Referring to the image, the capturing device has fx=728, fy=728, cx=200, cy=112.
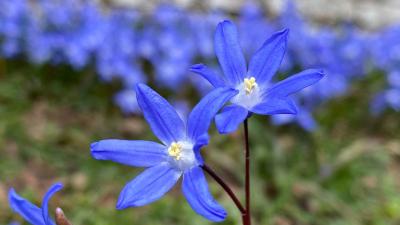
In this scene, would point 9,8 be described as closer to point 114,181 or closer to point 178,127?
point 114,181

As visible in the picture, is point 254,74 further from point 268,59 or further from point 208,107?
point 208,107

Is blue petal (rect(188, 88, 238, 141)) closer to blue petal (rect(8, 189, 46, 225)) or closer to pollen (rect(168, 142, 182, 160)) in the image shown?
pollen (rect(168, 142, 182, 160))

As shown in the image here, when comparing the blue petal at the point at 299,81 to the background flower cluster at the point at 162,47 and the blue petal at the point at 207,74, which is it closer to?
the blue petal at the point at 207,74

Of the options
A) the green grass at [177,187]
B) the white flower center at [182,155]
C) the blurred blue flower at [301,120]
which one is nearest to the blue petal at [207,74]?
the white flower center at [182,155]

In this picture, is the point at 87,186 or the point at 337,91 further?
the point at 337,91

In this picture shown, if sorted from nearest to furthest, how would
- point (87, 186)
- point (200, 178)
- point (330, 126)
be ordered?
1. point (200, 178)
2. point (87, 186)
3. point (330, 126)

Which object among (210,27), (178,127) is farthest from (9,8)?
(178,127)

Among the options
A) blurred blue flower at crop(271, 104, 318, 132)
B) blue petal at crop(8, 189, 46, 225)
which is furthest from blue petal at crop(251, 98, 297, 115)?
blurred blue flower at crop(271, 104, 318, 132)

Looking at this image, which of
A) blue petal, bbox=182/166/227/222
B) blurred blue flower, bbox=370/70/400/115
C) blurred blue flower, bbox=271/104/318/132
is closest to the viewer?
blue petal, bbox=182/166/227/222
